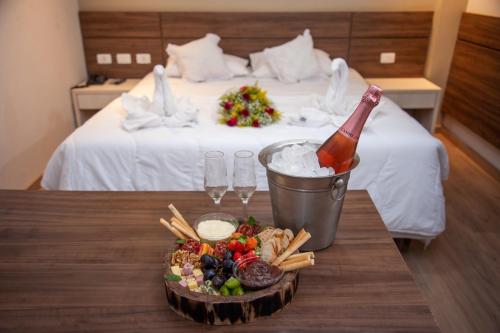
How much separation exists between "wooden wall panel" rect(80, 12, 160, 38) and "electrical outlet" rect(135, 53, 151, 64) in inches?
6.5

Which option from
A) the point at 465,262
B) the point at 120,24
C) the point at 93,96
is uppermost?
the point at 120,24

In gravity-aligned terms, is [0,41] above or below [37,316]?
above

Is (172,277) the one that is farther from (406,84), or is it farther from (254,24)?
(406,84)

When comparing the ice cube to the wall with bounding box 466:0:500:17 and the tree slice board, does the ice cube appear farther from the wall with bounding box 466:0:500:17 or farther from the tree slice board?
the wall with bounding box 466:0:500:17

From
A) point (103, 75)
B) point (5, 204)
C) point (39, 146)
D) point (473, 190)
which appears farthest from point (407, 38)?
point (5, 204)

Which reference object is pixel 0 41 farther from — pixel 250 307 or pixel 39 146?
pixel 250 307

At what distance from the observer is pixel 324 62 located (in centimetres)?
362

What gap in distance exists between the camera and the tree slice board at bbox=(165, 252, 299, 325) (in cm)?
80

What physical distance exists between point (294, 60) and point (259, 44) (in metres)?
0.52

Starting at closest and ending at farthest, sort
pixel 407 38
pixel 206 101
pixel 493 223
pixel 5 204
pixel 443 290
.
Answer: pixel 5 204 → pixel 443 290 → pixel 493 223 → pixel 206 101 → pixel 407 38

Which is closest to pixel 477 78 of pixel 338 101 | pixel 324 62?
pixel 324 62

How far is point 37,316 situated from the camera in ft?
2.78

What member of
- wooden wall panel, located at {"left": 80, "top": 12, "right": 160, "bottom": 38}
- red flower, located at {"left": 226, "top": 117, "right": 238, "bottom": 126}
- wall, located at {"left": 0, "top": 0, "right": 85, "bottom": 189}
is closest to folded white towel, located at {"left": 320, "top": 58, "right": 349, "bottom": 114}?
red flower, located at {"left": 226, "top": 117, "right": 238, "bottom": 126}

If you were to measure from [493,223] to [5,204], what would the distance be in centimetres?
275
